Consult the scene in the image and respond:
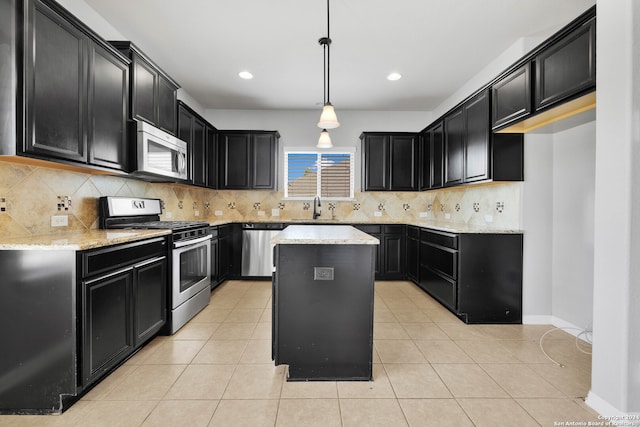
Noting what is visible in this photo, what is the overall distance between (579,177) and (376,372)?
249cm

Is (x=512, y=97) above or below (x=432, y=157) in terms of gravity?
above

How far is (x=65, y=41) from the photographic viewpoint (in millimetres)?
1940

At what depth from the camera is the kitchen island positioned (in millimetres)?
2064

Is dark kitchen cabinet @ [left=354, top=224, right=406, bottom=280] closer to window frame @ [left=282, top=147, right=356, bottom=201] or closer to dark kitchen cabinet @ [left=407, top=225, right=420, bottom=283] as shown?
dark kitchen cabinet @ [left=407, top=225, right=420, bottom=283]

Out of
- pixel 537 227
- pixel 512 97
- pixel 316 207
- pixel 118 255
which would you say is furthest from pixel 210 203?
pixel 537 227

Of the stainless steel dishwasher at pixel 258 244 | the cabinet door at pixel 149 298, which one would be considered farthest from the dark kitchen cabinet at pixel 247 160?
the cabinet door at pixel 149 298

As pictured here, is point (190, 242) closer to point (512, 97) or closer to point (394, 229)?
point (394, 229)

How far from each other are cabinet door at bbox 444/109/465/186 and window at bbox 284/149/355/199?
176cm

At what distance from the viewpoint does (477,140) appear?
3262 mm

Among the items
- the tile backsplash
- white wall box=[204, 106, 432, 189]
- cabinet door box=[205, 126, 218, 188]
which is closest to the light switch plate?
the tile backsplash

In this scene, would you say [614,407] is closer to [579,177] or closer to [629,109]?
[629,109]

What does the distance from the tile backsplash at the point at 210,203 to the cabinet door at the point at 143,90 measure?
70 cm

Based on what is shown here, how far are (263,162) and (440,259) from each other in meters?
2.99

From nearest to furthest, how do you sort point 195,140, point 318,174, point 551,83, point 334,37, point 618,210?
point 618,210, point 551,83, point 334,37, point 195,140, point 318,174
